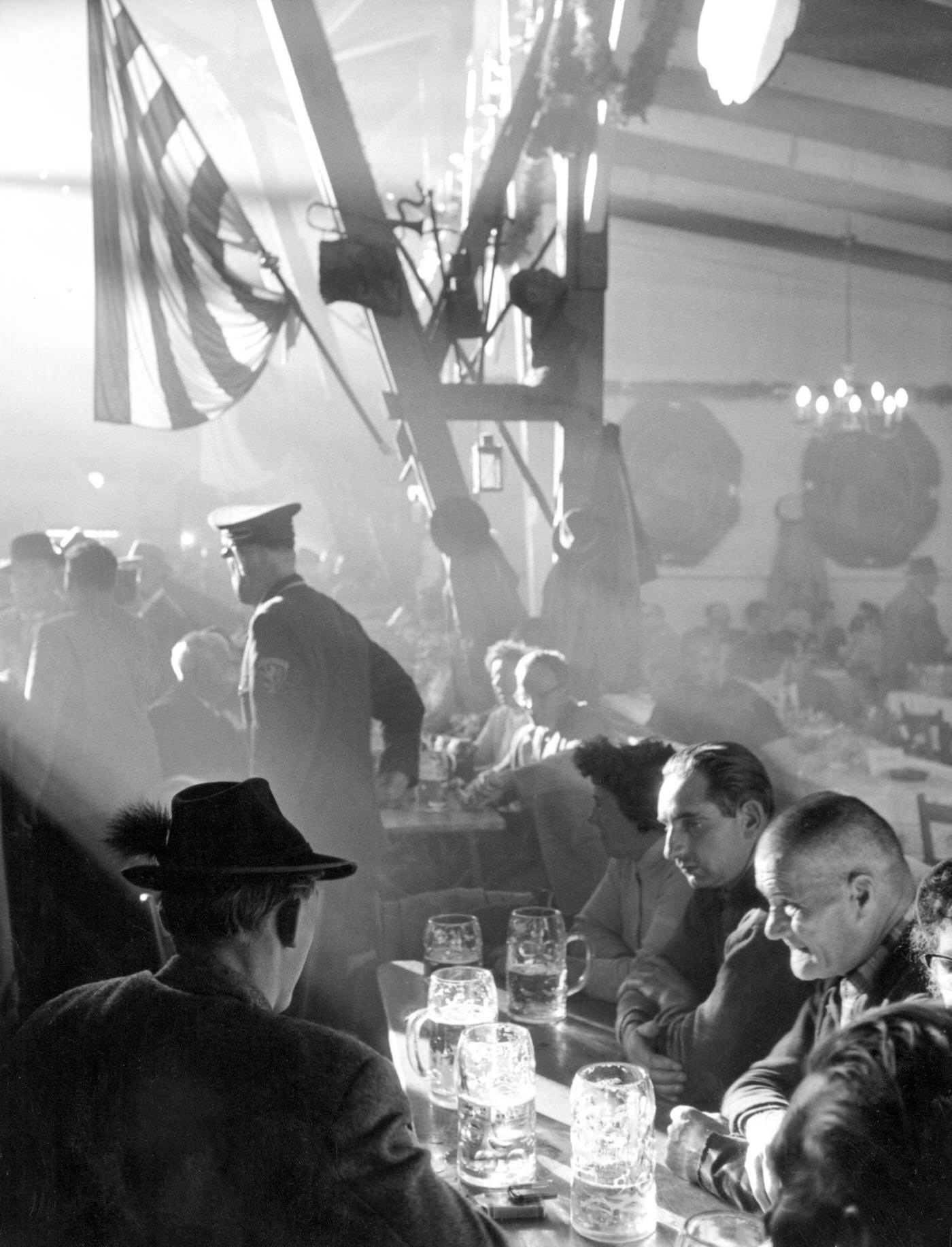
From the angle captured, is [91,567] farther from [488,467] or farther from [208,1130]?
[208,1130]

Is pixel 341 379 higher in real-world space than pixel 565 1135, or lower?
higher

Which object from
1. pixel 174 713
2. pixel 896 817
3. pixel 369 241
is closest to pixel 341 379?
pixel 369 241

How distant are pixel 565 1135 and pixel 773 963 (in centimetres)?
45

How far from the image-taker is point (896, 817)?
3.87m

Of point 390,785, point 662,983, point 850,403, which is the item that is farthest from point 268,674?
point 850,403

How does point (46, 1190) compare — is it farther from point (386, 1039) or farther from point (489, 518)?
point (489, 518)

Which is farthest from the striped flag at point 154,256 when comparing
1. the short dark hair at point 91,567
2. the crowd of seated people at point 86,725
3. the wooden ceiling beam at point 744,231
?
the wooden ceiling beam at point 744,231

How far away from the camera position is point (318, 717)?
3197 millimetres

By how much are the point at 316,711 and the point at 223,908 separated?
2.03 m

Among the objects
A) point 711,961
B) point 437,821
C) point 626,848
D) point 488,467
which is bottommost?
point 437,821

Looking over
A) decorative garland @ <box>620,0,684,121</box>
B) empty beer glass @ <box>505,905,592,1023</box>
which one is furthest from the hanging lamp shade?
empty beer glass @ <box>505,905,592,1023</box>

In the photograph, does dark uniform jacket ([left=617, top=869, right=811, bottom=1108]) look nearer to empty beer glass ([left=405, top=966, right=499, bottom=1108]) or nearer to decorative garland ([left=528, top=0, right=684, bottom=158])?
empty beer glass ([left=405, top=966, right=499, bottom=1108])

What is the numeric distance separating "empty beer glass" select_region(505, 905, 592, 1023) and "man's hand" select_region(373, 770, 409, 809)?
1721mm

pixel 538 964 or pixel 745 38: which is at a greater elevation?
pixel 745 38
